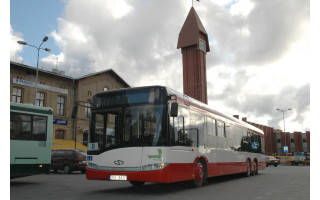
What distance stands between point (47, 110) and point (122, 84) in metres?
33.3

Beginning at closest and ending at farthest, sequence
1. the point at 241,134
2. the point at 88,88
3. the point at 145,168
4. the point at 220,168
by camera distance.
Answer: the point at 145,168 → the point at 220,168 → the point at 241,134 → the point at 88,88

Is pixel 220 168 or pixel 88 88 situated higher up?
pixel 88 88

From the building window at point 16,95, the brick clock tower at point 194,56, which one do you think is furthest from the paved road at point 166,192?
the brick clock tower at point 194,56

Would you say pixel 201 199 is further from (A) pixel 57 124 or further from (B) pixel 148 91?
(A) pixel 57 124

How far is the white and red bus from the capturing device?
920cm

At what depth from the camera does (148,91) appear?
32.0 feet

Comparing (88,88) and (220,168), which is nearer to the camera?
(220,168)

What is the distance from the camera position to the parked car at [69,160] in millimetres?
21984

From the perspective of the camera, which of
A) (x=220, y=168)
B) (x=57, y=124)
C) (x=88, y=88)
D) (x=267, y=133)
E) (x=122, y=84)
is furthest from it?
(x=267, y=133)

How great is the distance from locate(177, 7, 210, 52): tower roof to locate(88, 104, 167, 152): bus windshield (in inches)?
1918

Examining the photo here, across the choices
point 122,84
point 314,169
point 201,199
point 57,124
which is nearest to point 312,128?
point 314,169

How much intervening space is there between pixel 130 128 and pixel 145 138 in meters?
0.53

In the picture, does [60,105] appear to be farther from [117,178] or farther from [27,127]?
[117,178]

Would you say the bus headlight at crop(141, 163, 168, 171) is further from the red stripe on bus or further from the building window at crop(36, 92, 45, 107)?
the building window at crop(36, 92, 45, 107)
